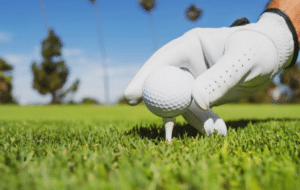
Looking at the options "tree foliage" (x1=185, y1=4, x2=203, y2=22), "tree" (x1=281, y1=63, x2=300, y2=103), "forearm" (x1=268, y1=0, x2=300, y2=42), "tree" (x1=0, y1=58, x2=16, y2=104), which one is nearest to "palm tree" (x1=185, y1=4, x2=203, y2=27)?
"tree foliage" (x1=185, y1=4, x2=203, y2=22)

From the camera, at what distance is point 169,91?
1.90 meters

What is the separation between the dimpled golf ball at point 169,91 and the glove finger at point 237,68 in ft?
0.35

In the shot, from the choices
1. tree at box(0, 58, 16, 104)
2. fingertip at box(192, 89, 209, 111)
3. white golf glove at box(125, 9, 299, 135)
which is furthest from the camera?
tree at box(0, 58, 16, 104)

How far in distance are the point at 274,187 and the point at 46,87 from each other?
116 ft

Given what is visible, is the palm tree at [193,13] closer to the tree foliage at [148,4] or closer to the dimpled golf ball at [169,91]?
the tree foliage at [148,4]

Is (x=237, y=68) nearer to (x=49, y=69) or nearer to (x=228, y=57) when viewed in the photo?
(x=228, y=57)

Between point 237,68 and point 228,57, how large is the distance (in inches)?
4.6

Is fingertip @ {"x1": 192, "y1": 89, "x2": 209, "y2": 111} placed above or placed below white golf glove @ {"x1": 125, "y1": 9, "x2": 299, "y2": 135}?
below

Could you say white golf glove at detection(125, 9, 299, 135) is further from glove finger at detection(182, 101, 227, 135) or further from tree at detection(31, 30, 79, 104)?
tree at detection(31, 30, 79, 104)

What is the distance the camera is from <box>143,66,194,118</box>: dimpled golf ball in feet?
6.19

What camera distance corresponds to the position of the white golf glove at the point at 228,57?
6.35 feet

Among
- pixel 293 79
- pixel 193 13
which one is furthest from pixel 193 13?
pixel 293 79

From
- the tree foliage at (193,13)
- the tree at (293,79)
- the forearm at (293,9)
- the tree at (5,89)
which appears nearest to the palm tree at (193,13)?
the tree foliage at (193,13)

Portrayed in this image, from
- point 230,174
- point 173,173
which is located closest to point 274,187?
point 230,174
